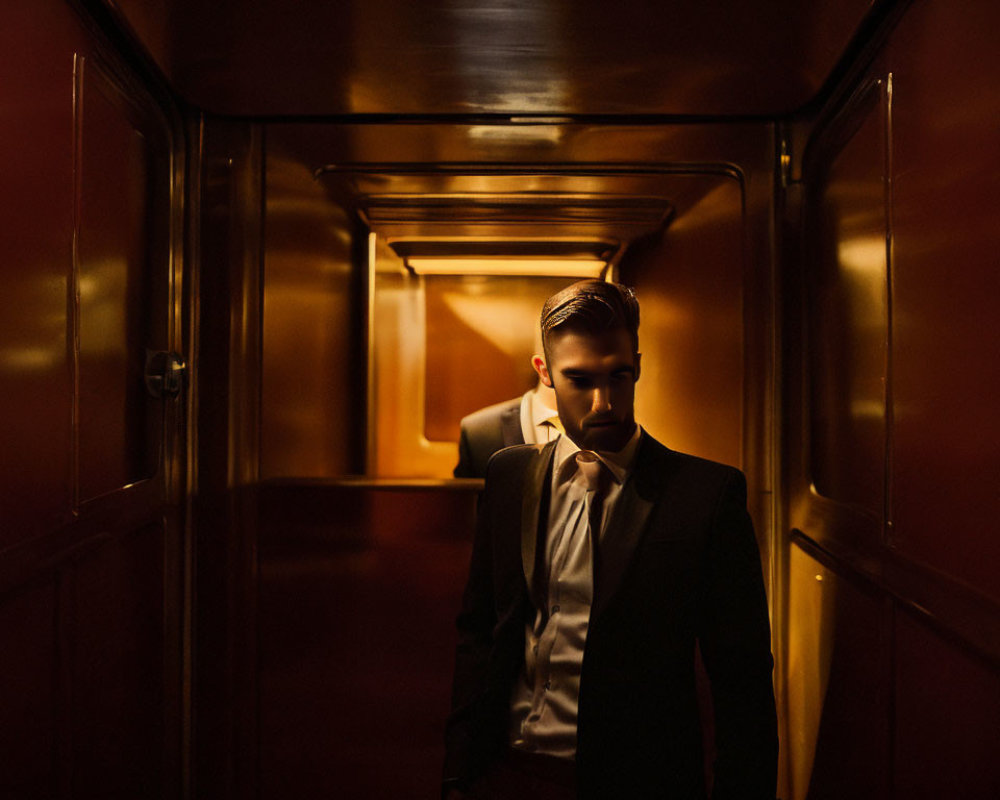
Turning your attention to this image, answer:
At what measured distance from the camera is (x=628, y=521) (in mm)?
1254

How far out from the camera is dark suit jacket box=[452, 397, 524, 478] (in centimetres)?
193

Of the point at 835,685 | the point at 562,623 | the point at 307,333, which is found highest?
the point at 307,333

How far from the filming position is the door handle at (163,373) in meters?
1.72

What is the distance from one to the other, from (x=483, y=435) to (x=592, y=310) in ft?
2.44

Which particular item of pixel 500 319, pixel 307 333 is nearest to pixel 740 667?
pixel 500 319

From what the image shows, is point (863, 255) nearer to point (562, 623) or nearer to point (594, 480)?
point (594, 480)

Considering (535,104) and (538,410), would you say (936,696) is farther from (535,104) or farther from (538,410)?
(535,104)

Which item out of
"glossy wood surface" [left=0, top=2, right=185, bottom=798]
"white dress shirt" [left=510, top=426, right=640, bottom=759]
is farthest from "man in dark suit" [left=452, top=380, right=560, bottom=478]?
"glossy wood surface" [left=0, top=2, right=185, bottom=798]

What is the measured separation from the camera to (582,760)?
1.22 metres

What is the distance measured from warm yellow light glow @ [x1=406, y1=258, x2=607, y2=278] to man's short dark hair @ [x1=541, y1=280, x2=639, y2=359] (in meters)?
0.66

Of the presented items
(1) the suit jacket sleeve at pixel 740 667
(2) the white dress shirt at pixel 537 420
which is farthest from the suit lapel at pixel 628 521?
(2) the white dress shirt at pixel 537 420

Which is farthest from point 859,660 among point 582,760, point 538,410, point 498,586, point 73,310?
point 73,310

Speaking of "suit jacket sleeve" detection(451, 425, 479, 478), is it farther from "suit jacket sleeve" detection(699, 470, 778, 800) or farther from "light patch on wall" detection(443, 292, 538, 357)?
"suit jacket sleeve" detection(699, 470, 778, 800)

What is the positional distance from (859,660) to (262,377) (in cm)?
145
